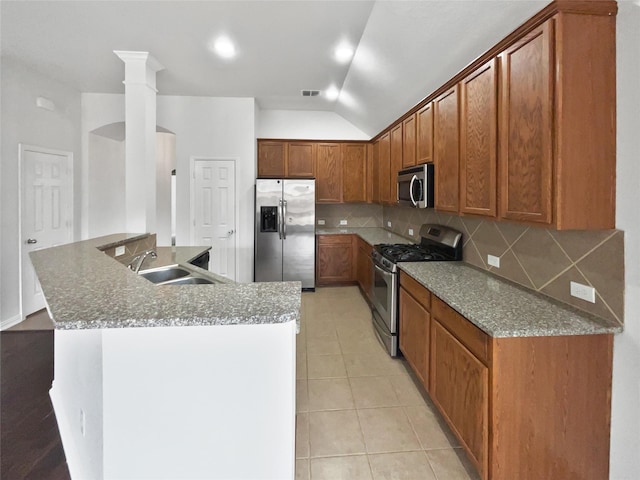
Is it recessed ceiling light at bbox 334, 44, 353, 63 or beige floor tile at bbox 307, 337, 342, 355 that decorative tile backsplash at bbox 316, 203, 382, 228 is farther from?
beige floor tile at bbox 307, 337, 342, 355

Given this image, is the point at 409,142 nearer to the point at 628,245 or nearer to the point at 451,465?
the point at 628,245

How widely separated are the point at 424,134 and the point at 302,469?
2.81 meters

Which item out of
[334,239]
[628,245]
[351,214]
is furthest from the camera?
[351,214]

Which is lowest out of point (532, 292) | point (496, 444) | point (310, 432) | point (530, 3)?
point (310, 432)

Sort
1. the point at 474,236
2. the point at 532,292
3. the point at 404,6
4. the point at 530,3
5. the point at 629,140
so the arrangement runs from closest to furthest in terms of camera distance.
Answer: the point at 629,140
the point at 530,3
the point at 532,292
the point at 404,6
the point at 474,236

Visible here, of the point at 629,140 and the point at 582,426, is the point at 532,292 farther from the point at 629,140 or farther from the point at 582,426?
the point at 629,140

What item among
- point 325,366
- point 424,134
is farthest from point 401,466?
point 424,134

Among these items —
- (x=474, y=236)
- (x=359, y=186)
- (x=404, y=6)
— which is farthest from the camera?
(x=359, y=186)

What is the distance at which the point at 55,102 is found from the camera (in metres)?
4.27

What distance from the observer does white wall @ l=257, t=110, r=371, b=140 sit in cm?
553

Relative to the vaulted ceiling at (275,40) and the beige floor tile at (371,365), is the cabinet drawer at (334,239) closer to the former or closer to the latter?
the vaulted ceiling at (275,40)

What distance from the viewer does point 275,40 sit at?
324 centimetres

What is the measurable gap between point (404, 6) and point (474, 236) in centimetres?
182

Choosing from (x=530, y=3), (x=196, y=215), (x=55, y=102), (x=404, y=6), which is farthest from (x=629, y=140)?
(x=55, y=102)
